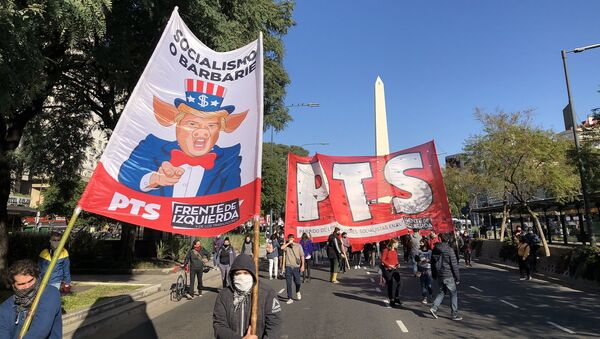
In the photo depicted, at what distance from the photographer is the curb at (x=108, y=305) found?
28.0 feet

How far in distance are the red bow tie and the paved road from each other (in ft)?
14.3

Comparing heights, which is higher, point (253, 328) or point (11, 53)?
point (11, 53)

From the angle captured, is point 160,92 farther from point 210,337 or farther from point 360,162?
point 360,162

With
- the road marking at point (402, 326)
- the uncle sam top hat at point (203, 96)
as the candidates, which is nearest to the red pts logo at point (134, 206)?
the uncle sam top hat at point (203, 96)

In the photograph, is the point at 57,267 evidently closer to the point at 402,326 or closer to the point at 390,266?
the point at 402,326

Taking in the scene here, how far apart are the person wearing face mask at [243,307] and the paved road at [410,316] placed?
4557mm

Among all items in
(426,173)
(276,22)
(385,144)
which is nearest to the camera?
(426,173)

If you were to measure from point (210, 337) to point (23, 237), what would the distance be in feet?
52.7

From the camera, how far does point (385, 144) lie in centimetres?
4953

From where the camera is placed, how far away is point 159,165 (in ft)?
14.2

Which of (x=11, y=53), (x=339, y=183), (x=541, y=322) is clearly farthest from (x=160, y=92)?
(x=541, y=322)

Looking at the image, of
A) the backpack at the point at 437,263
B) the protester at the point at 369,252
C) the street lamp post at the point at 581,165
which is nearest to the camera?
the backpack at the point at 437,263

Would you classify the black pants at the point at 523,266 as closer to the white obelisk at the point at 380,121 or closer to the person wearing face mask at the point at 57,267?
the person wearing face mask at the point at 57,267

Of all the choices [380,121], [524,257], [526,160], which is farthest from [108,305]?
[380,121]
